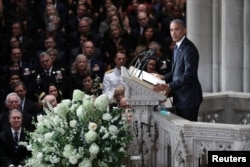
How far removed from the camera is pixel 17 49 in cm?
1734

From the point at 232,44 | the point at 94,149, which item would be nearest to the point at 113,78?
the point at 232,44

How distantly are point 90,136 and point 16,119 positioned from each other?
3.59 metres

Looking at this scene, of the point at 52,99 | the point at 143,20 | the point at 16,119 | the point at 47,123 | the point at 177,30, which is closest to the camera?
the point at 47,123

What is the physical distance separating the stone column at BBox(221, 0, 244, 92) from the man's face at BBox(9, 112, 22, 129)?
8.99 ft

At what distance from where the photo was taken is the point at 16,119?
1442 cm

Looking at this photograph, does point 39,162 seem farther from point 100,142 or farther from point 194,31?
point 194,31

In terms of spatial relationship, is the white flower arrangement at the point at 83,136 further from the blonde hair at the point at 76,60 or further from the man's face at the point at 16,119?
the blonde hair at the point at 76,60

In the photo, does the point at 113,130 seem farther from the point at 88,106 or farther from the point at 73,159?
the point at 73,159

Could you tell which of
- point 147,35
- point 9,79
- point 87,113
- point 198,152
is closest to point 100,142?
point 87,113

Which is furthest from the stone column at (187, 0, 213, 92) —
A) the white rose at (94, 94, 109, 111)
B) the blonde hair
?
the white rose at (94, 94, 109, 111)

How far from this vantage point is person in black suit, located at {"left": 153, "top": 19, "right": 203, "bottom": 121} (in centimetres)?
1162

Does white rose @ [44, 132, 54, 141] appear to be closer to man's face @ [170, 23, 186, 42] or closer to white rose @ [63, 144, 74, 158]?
white rose @ [63, 144, 74, 158]

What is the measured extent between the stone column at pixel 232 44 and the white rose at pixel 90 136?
3.44 meters

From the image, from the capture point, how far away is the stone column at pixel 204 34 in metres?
14.2
